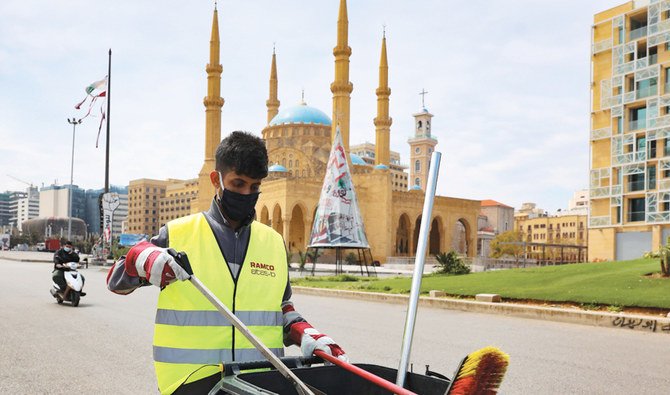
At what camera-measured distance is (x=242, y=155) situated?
2.68 m

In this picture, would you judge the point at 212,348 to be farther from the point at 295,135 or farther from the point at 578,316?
the point at 295,135

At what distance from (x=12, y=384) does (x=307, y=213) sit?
51417 millimetres

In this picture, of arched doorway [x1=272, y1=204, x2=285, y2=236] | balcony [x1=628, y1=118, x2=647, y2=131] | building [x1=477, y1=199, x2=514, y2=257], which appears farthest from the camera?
building [x1=477, y1=199, x2=514, y2=257]

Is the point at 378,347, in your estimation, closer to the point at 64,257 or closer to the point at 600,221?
the point at 64,257

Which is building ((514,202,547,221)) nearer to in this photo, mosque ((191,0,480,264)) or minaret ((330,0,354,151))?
mosque ((191,0,480,264))

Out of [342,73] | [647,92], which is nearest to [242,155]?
[647,92]

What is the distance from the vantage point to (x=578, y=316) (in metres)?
11.8

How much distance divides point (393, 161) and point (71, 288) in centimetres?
15640

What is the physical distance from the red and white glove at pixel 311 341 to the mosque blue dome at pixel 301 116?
251 feet

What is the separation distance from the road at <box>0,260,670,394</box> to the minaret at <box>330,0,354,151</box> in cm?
4340

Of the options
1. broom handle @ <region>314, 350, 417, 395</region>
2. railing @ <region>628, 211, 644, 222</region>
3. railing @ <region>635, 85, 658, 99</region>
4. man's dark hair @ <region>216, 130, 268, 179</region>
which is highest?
railing @ <region>635, 85, 658, 99</region>

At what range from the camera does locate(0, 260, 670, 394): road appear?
648cm

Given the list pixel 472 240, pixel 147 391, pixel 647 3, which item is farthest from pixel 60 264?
pixel 472 240

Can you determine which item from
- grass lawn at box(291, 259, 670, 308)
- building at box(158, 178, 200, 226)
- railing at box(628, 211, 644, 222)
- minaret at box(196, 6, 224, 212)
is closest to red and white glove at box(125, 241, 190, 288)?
grass lawn at box(291, 259, 670, 308)
